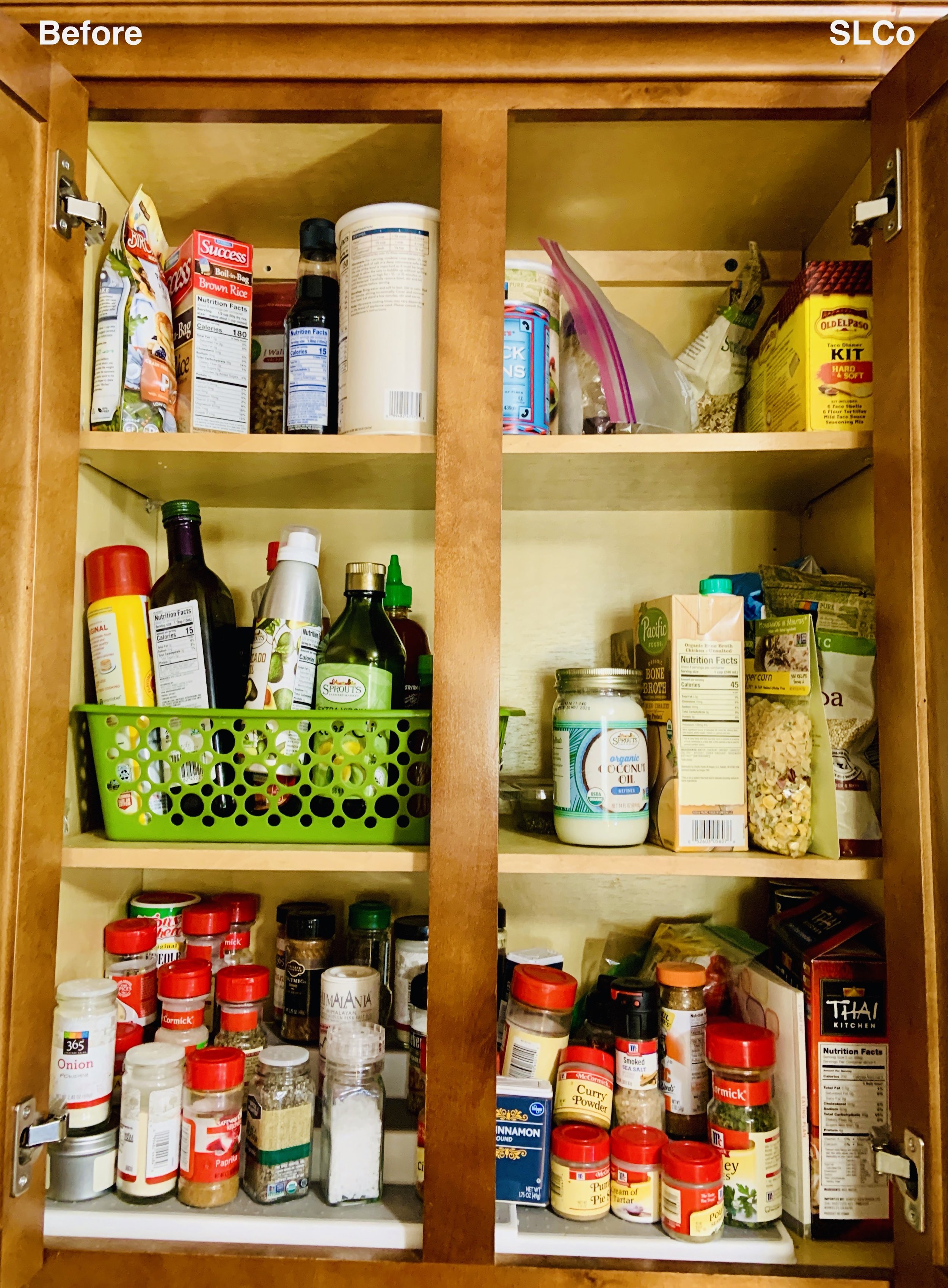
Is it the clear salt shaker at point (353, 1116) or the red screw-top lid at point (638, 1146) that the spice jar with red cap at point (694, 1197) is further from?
the clear salt shaker at point (353, 1116)

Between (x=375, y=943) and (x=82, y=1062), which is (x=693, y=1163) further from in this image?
(x=82, y=1062)

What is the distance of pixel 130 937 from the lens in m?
1.00

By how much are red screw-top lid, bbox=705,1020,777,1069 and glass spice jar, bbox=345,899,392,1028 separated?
42cm

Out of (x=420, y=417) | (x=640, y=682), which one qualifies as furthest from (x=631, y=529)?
(x=420, y=417)

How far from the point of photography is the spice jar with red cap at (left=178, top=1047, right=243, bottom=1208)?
848mm

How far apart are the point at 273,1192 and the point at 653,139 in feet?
4.02

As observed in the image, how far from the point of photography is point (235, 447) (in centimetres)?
91

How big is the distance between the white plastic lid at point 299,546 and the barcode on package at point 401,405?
0.19 metres

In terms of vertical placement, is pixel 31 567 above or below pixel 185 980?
above

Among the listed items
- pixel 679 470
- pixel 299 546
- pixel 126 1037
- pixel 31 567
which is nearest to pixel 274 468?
pixel 299 546

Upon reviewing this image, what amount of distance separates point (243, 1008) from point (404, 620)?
1.71 ft

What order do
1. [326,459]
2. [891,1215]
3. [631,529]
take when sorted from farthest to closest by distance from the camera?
[631,529] → [326,459] → [891,1215]

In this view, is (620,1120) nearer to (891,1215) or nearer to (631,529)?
(891,1215)

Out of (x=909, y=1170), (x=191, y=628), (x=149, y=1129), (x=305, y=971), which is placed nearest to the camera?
(x=909, y=1170)
